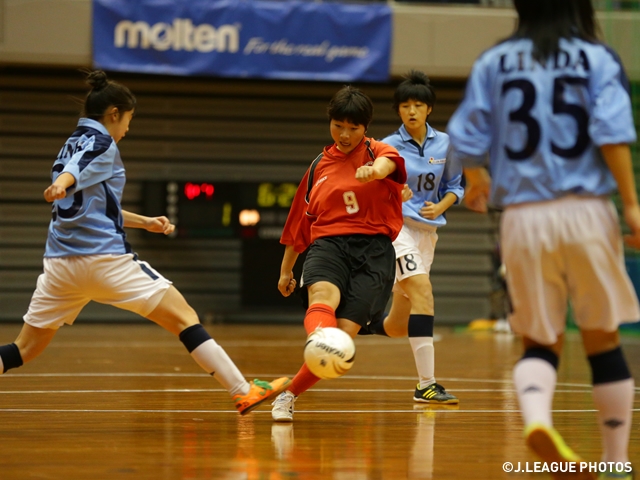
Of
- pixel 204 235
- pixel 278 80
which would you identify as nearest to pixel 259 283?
pixel 204 235

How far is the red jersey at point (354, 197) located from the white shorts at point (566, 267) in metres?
1.40

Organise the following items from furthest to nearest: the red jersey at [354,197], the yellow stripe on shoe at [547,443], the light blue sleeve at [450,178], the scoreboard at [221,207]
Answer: the scoreboard at [221,207], the light blue sleeve at [450,178], the red jersey at [354,197], the yellow stripe on shoe at [547,443]

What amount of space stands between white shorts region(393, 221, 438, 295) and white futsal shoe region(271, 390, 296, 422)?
1253 millimetres

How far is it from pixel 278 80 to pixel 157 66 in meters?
1.87

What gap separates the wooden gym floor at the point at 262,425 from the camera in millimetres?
3053

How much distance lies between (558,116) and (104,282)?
2114 millimetres

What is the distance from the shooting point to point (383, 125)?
43.4 ft

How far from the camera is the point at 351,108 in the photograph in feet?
13.3

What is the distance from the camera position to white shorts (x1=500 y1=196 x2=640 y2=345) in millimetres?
2697

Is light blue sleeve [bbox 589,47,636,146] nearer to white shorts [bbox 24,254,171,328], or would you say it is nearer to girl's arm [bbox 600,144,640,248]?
girl's arm [bbox 600,144,640,248]

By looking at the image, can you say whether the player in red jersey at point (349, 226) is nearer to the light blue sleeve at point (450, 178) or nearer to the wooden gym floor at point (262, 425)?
the wooden gym floor at point (262, 425)

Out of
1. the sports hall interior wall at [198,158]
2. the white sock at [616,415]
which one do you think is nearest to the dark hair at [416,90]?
the white sock at [616,415]

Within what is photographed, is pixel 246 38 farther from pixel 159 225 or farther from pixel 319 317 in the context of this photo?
pixel 319 317

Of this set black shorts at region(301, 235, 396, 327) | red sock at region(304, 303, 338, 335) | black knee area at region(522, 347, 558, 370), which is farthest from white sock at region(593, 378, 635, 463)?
black shorts at region(301, 235, 396, 327)
